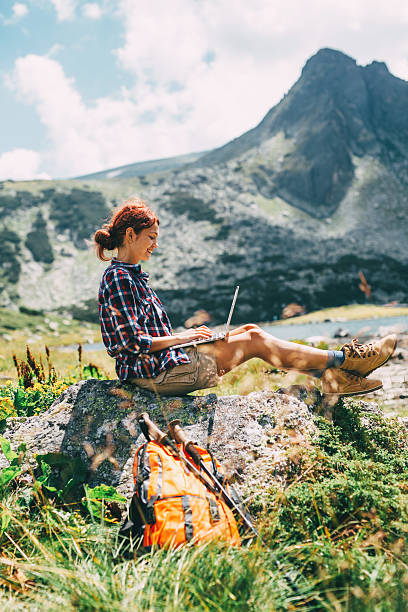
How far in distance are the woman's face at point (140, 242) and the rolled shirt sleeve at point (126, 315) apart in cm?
36

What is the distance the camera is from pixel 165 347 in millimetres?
4531

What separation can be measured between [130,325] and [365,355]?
8.56 feet

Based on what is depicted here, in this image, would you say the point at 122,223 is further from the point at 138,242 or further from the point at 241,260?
the point at 241,260

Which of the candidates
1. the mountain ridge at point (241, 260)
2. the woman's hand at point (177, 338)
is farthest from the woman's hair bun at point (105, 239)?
the mountain ridge at point (241, 260)

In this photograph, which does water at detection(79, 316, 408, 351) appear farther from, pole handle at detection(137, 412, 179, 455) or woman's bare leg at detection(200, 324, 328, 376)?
pole handle at detection(137, 412, 179, 455)

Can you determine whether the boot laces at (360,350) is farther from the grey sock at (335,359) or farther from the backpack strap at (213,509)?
the backpack strap at (213,509)

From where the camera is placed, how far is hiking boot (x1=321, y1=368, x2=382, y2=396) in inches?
188

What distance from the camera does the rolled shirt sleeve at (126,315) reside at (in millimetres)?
4309

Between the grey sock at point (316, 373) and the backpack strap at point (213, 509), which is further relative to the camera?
the grey sock at point (316, 373)

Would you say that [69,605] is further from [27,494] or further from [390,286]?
[390,286]

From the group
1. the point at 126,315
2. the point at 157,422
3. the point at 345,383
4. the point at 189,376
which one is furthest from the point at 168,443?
the point at 345,383

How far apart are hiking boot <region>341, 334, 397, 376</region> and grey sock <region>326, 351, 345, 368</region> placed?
0.13 feet

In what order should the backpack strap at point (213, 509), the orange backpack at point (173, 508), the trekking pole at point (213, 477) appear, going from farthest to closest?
the backpack strap at point (213, 509) → the orange backpack at point (173, 508) → the trekking pole at point (213, 477)

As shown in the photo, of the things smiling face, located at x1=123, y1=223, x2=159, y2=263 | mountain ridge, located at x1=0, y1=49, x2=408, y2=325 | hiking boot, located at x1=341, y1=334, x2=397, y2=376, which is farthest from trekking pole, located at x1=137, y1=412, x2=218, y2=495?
mountain ridge, located at x1=0, y1=49, x2=408, y2=325
